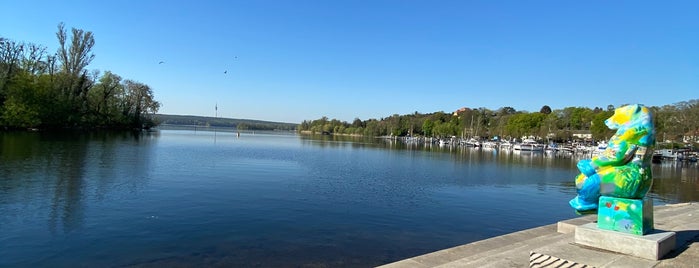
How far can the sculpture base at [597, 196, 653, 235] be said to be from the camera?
7.99m

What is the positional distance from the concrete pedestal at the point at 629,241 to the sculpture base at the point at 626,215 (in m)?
0.16

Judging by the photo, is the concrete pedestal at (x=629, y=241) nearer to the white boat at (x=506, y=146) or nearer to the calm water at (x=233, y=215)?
the calm water at (x=233, y=215)

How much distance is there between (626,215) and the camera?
8.09m

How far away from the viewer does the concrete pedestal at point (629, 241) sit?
24.9 feet

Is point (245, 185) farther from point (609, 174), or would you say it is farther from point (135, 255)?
point (609, 174)

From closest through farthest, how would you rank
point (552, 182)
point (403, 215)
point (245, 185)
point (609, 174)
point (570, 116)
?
point (609, 174)
point (403, 215)
point (245, 185)
point (552, 182)
point (570, 116)

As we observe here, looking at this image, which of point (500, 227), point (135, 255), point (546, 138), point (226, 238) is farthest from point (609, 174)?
point (546, 138)

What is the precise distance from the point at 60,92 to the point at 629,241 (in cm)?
8439

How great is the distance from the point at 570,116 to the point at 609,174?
140157mm

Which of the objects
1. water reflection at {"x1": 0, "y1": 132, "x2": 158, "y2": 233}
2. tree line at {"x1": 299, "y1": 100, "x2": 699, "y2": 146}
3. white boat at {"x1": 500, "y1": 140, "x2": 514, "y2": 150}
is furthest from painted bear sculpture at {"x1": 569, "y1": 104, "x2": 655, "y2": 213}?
white boat at {"x1": 500, "y1": 140, "x2": 514, "y2": 150}

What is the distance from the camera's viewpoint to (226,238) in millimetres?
12195

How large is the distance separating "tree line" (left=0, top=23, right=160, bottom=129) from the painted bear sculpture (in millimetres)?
75114

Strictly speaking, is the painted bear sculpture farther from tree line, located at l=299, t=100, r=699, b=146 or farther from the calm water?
tree line, located at l=299, t=100, r=699, b=146

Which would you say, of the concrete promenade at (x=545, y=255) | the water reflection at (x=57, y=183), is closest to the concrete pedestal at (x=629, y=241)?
the concrete promenade at (x=545, y=255)
